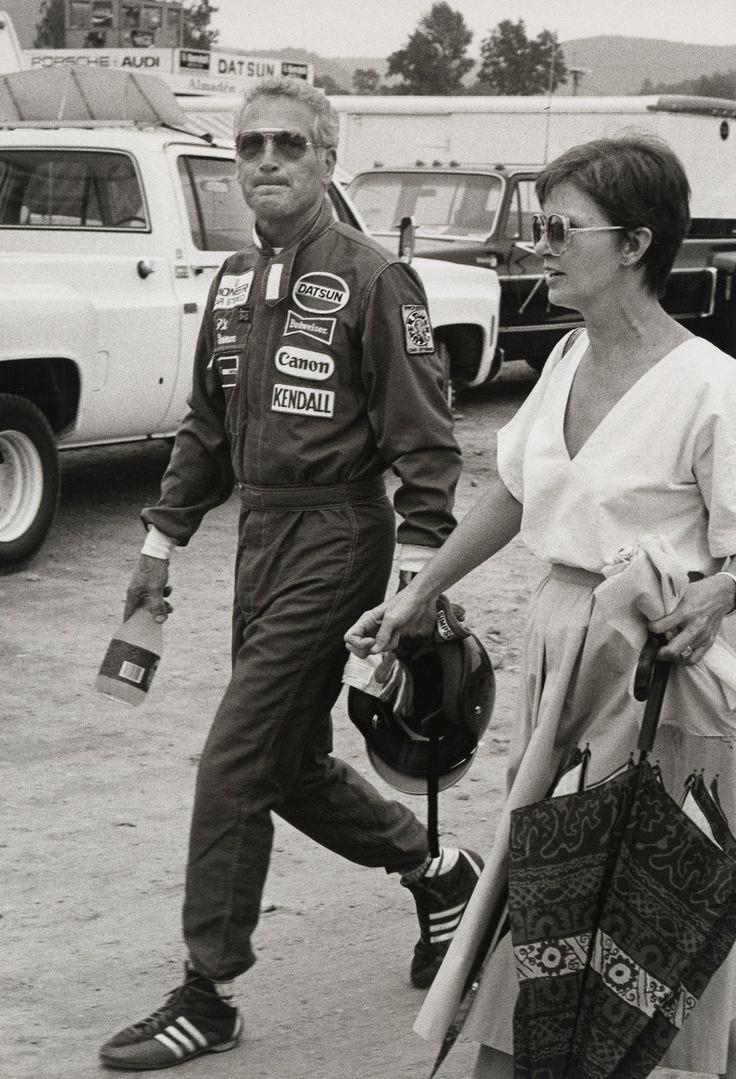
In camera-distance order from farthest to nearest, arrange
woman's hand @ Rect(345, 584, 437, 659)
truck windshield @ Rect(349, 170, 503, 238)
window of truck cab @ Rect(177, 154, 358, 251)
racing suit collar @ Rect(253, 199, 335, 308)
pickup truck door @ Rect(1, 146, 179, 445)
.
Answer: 1. truck windshield @ Rect(349, 170, 503, 238)
2. window of truck cab @ Rect(177, 154, 358, 251)
3. pickup truck door @ Rect(1, 146, 179, 445)
4. racing suit collar @ Rect(253, 199, 335, 308)
5. woman's hand @ Rect(345, 584, 437, 659)

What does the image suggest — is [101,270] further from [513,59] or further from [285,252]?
[513,59]

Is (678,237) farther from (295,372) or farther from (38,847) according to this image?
(38,847)

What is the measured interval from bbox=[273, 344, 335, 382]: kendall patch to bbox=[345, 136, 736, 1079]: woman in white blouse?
0.62 metres

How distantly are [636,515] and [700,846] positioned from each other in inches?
21.0

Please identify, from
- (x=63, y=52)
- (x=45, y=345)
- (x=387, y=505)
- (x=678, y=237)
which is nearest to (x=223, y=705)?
(x=387, y=505)

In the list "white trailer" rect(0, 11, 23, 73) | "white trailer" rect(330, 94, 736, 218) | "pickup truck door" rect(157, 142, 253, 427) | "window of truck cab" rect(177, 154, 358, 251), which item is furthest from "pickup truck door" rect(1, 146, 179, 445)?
"white trailer" rect(330, 94, 736, 218)

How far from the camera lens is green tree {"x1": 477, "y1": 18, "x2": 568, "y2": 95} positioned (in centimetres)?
7988

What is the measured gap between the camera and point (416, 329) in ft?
10.9

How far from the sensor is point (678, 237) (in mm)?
2695

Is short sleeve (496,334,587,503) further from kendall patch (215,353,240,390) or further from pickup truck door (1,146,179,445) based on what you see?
pickup truck door (1,146,179,445)

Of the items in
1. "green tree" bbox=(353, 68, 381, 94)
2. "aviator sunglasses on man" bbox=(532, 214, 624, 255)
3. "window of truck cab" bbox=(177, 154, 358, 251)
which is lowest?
"green tree" bbox=(353, 68, 381, 94)

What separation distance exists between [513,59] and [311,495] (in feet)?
267

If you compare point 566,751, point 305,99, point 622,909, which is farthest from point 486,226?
point 622,909

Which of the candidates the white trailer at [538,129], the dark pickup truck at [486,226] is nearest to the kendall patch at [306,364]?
the dark pickup truck at [486,226]
